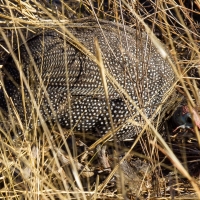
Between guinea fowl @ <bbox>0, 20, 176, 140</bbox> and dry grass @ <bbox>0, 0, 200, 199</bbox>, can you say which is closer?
dry grass @ <bbox>0, 0, 200, 199</bbox>

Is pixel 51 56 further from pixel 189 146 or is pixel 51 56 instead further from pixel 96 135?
pixel 189 146

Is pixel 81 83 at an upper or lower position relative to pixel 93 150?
upper

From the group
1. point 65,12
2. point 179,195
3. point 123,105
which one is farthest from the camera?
point 65,12

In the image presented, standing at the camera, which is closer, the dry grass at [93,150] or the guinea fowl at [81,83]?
the dry grass at [93,150]

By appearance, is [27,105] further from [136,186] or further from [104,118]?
[136,186]

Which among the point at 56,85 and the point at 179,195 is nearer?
the point at 179,195

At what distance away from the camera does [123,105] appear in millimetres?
2430

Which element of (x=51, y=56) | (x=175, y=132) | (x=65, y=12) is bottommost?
(x=175, y=132)

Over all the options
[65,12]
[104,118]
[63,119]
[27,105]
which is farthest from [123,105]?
[65,12]

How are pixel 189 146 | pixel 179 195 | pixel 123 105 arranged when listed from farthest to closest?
1. pixel 189 146
2. pixel 123 105
3. pixel 179 195

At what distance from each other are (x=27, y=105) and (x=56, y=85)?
0.59 ft

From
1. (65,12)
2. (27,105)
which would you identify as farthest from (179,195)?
(65,12)

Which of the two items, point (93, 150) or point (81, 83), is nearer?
point (81, 83)

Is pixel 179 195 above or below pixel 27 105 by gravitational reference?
below
